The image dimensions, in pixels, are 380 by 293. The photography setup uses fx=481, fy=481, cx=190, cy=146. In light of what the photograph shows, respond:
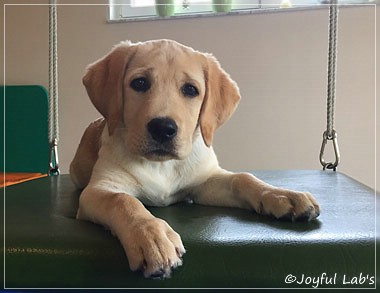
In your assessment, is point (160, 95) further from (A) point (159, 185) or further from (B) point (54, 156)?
(B) point (54, 156)

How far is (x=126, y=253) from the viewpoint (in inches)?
25.6

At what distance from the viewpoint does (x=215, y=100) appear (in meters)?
0.97

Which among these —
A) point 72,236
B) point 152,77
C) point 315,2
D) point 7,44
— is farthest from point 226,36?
point 72,236

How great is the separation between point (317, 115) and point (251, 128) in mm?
325

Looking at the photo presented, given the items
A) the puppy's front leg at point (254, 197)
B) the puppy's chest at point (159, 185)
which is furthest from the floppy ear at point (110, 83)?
the puppy's front leg at point (254, 197)

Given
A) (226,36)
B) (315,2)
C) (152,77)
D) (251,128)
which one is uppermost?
(315,2)

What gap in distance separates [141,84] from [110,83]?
0.24ft

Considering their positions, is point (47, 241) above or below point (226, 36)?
below

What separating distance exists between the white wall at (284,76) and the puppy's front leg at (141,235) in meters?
Result: 1.68

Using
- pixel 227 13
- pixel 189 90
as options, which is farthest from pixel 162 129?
pixel 227 13

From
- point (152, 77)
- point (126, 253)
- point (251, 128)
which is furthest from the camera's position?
point (251, 128)

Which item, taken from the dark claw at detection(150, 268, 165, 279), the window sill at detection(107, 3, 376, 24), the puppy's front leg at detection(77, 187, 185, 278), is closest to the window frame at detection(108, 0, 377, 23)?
the window sill at detection(107, 3, 376, 24)

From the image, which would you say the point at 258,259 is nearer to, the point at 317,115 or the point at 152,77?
the point at 152,77

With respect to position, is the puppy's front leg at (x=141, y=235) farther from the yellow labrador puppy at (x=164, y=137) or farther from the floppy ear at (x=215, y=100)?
the floppy ear at (x=215, y=100)
